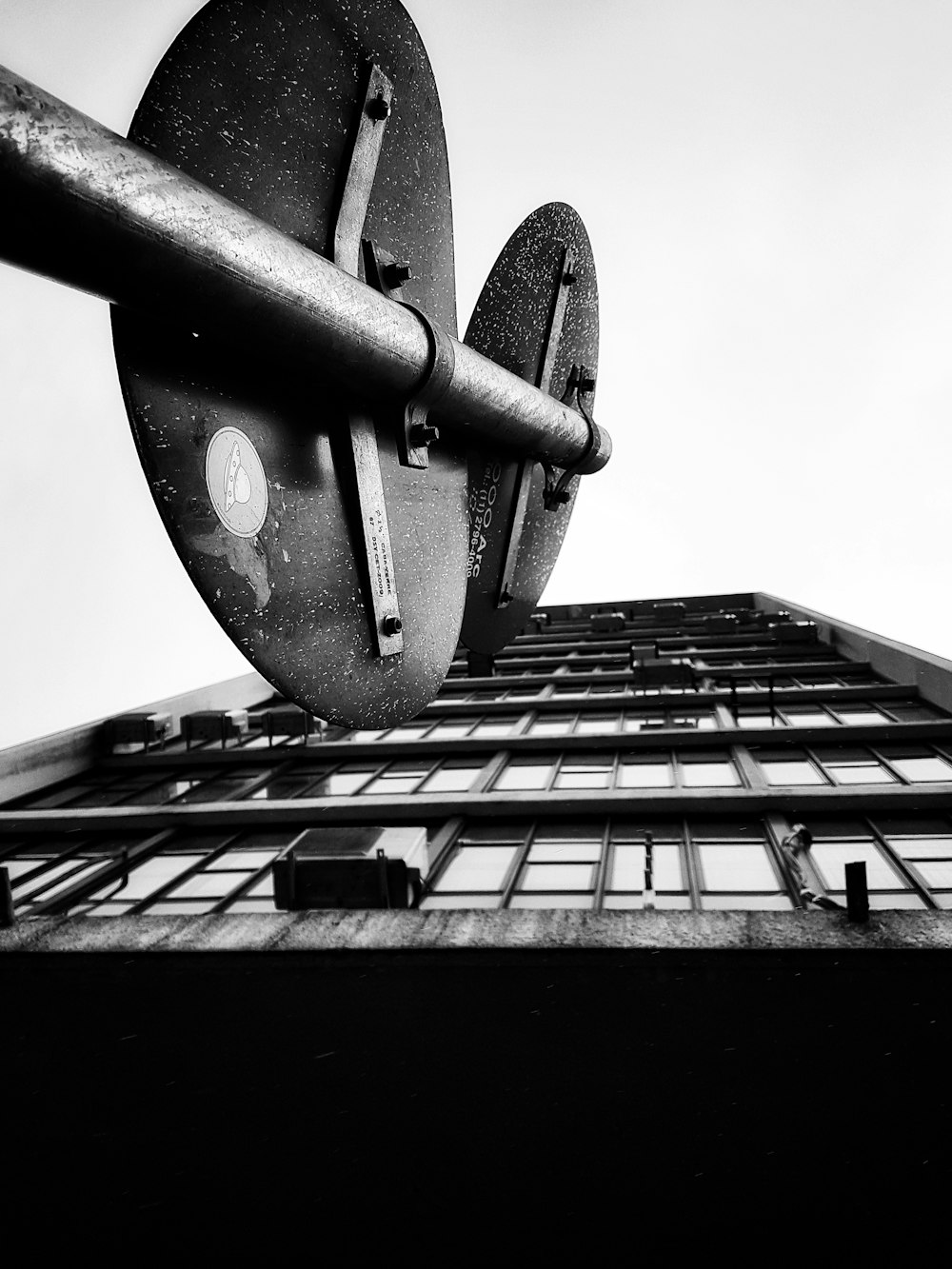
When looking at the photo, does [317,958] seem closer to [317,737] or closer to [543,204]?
[543,204]

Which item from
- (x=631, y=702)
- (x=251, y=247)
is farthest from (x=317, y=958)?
(x=631, y=702)

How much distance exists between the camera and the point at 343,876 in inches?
250

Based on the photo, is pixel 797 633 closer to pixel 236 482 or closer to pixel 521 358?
pixel 521 358

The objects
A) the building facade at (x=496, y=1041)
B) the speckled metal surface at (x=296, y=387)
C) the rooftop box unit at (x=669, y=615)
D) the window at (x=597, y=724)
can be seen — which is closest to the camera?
the speckled metal surface at (x=296, y=387)

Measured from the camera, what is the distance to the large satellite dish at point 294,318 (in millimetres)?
1128

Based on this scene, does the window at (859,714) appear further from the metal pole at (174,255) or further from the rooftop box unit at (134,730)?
the metal pole at (174,255)

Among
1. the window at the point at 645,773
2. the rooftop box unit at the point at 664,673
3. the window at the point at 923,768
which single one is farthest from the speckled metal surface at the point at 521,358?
the rooftop box unit at the point at 664,673

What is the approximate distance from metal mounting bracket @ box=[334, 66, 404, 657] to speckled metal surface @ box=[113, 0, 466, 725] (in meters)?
0.02

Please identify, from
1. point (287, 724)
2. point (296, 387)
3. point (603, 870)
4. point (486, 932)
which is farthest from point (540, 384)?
point (287, 724)

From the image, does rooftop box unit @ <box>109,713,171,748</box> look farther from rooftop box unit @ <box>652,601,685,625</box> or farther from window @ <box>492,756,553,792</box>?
rooftop box unit @ <box>652,601,685,625</box>

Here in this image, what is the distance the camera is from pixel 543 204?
2.64m

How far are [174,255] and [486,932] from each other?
15.2ft

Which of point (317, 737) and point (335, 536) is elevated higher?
point (335, 536)

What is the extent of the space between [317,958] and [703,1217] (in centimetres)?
279
